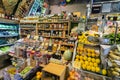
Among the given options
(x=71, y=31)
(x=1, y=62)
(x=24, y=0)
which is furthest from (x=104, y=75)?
(x=24, y=0)

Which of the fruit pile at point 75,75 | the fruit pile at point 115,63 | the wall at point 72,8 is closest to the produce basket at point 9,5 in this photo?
the wall at point 72,8

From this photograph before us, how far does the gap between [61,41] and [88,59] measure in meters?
1.38

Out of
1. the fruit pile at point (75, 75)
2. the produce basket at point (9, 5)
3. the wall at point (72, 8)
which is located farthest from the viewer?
the wall at point (72, 8)

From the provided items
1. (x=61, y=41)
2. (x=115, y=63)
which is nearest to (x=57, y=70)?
(x=115, y=63)

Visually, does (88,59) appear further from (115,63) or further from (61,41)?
(61,41)

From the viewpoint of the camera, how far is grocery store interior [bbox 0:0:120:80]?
5.96 ft

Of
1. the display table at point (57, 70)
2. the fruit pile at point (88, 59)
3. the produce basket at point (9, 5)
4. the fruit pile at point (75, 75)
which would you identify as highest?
the produce basket at point (9, 5)

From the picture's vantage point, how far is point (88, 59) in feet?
6.30

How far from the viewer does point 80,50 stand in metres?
2.08

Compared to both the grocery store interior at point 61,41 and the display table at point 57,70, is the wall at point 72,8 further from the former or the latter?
the display table at point 57,70

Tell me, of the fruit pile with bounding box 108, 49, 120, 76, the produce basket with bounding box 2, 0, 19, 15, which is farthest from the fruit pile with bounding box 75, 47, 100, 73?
the produce basket with bounding box 2, 0, 19, 15

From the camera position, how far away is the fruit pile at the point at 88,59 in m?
1.81

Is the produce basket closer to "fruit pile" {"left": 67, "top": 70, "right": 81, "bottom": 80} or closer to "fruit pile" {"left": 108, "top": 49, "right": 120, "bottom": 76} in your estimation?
"fruit pile" {"left": 67, "top": 70, "right": 81, "bottom": 80}

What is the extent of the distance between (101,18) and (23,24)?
3039mm
